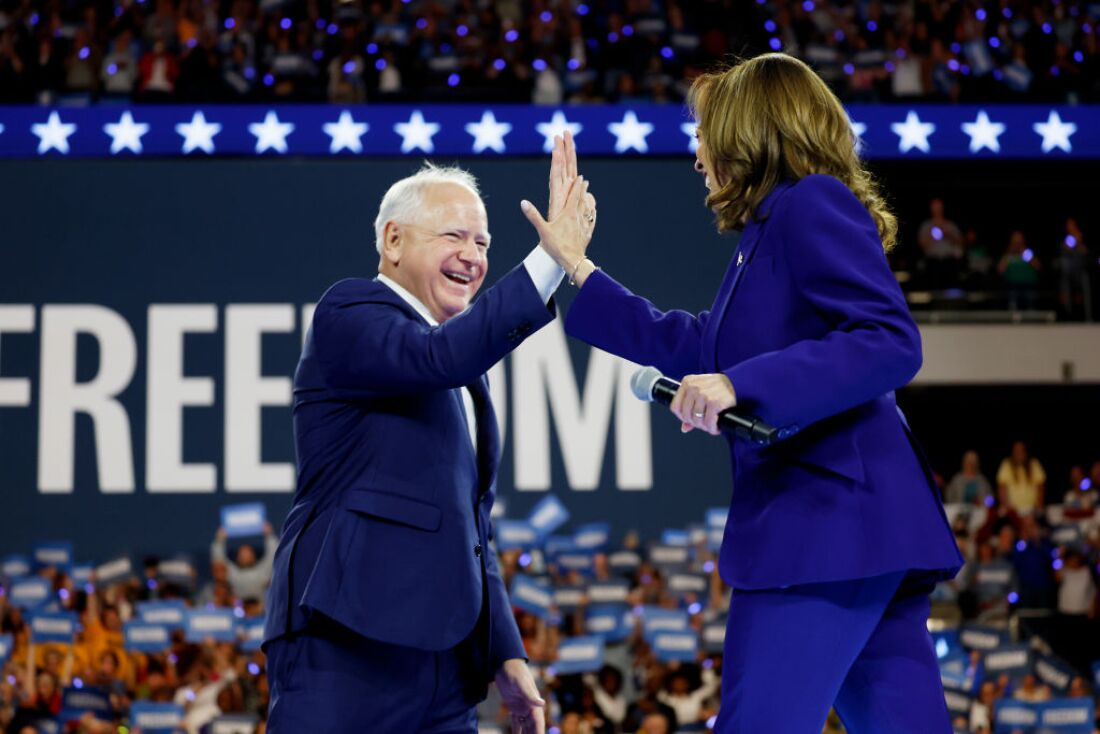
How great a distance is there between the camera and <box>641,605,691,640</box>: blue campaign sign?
7.62m

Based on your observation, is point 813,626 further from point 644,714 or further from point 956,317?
point 956,317

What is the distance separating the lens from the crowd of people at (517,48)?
10.5 metres

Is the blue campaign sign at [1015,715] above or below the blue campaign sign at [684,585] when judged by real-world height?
below

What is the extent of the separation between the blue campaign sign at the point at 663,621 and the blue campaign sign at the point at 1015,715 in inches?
69.2

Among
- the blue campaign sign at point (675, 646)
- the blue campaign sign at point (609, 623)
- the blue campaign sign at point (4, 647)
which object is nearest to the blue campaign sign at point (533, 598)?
the blue campaign sign at point (609, 623)

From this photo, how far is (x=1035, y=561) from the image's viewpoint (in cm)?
916

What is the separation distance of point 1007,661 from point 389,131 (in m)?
5.51

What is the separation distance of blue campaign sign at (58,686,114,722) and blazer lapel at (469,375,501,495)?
510 centimetres

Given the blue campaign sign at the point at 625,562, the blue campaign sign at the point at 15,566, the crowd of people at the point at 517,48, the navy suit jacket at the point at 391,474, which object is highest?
the crowd of people at the point at 517,48

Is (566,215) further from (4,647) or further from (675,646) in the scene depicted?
(4,647)

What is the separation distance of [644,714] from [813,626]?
18.3ft

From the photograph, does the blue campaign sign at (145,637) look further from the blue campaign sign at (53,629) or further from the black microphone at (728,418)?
the black microphone at (728,418)

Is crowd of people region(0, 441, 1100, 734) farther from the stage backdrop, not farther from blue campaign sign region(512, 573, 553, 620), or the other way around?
the stage backdrop

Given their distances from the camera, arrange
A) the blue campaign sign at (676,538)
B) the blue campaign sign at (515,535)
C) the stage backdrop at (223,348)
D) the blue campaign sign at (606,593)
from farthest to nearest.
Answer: the stage backdrop at (223,348)
the blue campaign sign at (676,538)
the blue campaign sign at (515,535)
the blue campaign sign at (606,593)
